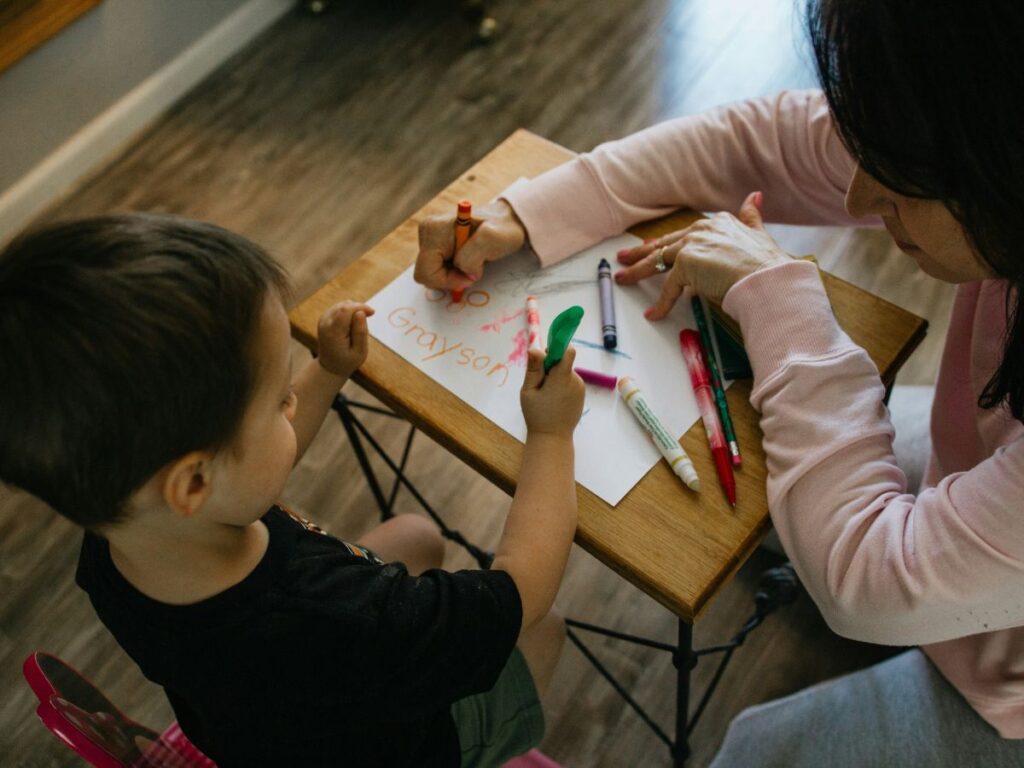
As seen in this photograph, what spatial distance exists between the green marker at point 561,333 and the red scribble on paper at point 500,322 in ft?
0.45

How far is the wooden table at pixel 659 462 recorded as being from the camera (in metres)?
0.76

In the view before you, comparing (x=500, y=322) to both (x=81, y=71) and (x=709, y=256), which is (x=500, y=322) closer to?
(x=709, y=256)

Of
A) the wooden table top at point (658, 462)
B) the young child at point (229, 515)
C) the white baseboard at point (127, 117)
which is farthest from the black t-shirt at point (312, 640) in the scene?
the white baseboard at point (127, 117)

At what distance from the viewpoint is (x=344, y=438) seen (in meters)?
1.70

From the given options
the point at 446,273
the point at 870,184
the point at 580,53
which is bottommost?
the point at 580,53

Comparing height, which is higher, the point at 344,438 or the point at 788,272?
the point at 788,272

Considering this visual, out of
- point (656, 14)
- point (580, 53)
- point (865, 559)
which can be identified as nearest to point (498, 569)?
point (865, 559)

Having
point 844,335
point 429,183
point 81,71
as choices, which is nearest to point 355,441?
point 844,335

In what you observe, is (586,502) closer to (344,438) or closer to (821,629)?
(821,629)

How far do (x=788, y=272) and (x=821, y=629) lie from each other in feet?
2.47

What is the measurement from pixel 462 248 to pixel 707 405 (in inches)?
12.1

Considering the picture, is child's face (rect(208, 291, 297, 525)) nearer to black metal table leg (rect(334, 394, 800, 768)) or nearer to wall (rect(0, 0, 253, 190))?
black metal table leg (rect(334, 394, 800, 768))

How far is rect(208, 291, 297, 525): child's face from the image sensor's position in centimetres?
63

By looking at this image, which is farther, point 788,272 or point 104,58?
point 104,58
